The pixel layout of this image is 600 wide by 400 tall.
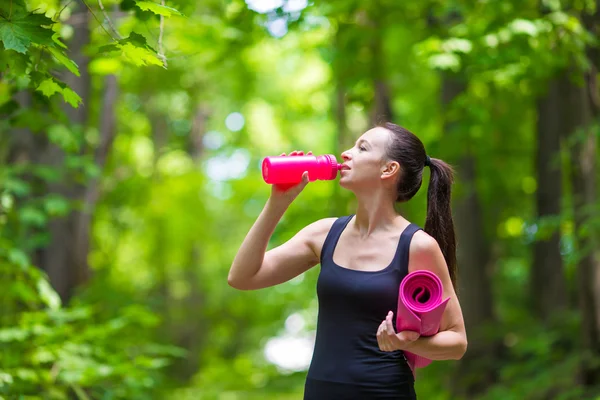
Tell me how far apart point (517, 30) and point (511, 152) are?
6.24m

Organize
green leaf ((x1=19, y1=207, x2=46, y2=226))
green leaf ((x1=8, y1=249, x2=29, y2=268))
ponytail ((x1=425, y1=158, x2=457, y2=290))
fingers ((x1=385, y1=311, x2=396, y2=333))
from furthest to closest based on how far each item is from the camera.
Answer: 1. green leaf ((x1=19, y1=207, x2=46, y2=226))
2. green leaf ((x1=8, y1=249, x2=29, y2=268))
3. ponytail ((x1=425, y1=158, x2=457, y2=290))
4. fingers ((x1=385, y1=311, x2=396, y2=333))

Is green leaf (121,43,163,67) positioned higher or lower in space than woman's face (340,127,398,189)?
higher

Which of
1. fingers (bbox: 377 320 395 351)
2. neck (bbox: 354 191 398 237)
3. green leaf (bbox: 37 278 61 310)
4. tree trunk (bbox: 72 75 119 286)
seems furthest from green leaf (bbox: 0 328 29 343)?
fingers (bbox: 377 320 395 351)

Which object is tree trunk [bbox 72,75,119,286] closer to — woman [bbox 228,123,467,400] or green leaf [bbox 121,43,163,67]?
green leaf [bbox 121,43,163,67]

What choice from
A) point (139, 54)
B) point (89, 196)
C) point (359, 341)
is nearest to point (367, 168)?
point (359, 341)

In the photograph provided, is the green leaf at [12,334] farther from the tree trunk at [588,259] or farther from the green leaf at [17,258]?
the tree trunk at [588,259]

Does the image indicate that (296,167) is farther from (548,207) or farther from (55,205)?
(548,207)

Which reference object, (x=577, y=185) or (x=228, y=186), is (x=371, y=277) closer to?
(x=577, y=185)

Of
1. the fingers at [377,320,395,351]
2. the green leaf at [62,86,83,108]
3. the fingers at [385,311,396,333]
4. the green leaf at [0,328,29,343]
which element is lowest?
the fingers at [377,320,395,351]

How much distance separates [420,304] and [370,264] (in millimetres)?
320

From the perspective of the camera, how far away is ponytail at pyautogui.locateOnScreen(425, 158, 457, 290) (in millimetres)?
2746

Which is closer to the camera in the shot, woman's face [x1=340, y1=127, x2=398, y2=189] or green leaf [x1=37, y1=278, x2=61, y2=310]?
woman's face [x1=340, y1=127, x2=398, y2=189]

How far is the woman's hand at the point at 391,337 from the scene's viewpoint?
90.1 inches

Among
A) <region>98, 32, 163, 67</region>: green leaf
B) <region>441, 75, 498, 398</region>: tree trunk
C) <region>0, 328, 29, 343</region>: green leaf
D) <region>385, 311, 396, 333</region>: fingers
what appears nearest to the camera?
<region>385, 311, 396, 333</region>: fingers
